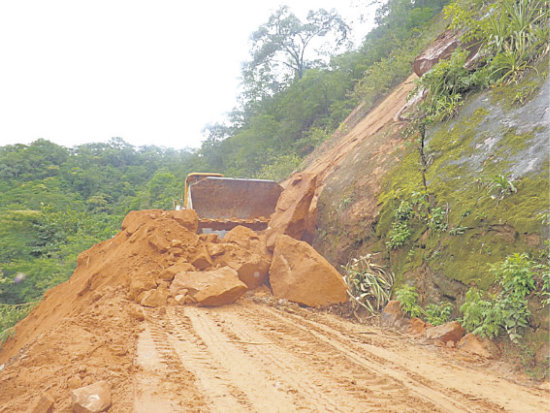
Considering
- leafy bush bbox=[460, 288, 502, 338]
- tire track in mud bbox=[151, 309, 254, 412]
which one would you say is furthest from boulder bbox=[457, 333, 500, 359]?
tire track in mud bbox=[151, 309, 254, 412]

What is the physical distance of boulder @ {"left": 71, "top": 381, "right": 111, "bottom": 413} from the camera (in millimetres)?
1698

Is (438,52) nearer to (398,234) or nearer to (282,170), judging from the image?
(398,234)

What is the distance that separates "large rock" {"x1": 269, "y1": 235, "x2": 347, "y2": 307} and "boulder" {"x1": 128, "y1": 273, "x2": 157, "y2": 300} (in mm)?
1783

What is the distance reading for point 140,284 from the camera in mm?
4613

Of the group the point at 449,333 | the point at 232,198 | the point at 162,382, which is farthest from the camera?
the point at 232,198

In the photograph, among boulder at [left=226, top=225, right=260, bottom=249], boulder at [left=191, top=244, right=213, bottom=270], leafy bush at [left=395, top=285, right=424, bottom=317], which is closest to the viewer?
leafy bush at [left=395, top=285, right=424, bottom=317]

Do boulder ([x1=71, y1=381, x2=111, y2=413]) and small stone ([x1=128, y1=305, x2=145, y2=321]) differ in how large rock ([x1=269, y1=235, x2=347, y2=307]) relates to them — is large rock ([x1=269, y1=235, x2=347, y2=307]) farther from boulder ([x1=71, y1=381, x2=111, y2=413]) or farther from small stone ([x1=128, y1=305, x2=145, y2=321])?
boulder ([x1=71, y1=381, x2=111, y2=413])

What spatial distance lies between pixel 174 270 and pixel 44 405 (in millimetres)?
3352

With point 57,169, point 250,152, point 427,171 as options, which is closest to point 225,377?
point 427,171

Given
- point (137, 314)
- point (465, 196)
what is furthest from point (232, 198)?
point (465, 196)

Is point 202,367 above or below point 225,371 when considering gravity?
above

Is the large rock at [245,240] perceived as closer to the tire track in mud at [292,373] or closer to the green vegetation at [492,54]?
the tire track in mud at [292,373]

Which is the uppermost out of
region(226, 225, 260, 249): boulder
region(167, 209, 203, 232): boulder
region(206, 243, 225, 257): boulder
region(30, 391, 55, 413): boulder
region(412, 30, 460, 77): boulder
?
region(167, 209, 203, 232): boulder

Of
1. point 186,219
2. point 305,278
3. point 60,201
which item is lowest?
point 305,278
